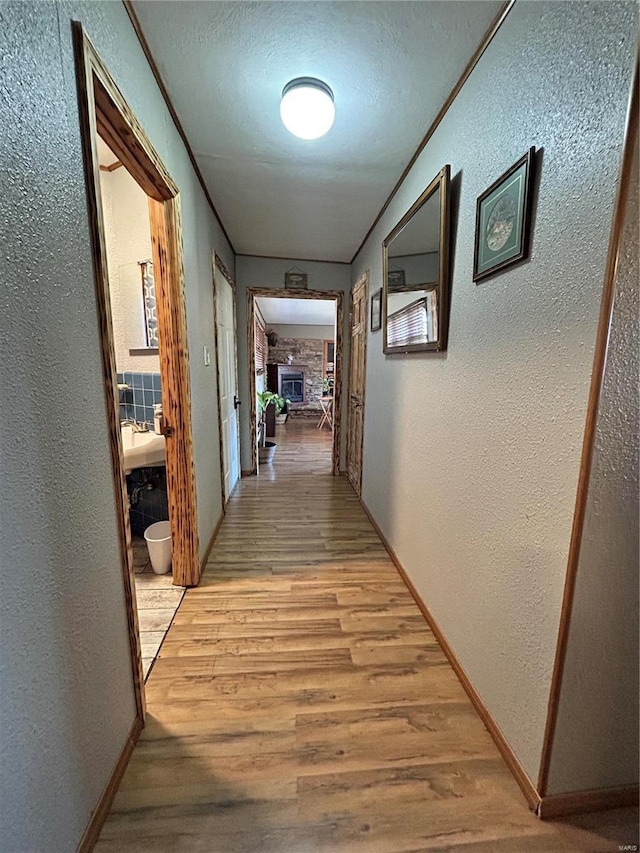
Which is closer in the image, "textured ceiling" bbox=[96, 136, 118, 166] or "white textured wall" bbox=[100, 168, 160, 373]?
"textured ceiling" bbox=[96, 136, 118, 166]

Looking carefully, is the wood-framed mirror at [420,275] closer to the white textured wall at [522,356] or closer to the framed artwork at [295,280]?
the white textured wall at [522,356]

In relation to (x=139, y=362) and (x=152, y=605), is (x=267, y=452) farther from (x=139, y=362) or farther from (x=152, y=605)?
(x=152, y=605)

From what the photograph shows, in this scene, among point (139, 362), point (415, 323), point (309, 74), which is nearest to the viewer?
point (309, 74)

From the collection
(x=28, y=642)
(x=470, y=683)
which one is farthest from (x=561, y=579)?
(x=28, y=642)

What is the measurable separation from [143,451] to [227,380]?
4.84 feet

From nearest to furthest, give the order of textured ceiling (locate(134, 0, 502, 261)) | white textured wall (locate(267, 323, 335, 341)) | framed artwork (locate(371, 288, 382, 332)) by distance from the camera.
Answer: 1. textured ceiling (locate(134, 0, 502, 261))
2. framed artwork (locate(371, 288, 382, 332))
3. white textured wall (locate(267, 323, 335, 341))

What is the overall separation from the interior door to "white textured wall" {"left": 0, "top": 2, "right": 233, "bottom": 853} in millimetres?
1814

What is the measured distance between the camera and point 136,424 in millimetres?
2246

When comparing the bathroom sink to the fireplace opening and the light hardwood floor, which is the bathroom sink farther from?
the fireplace opening

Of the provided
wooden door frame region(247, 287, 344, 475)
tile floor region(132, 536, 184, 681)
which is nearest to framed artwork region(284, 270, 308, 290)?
wooden door frame region(247, 287, 344, 475)

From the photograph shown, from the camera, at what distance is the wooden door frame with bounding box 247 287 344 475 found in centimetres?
363

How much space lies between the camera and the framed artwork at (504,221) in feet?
3.20

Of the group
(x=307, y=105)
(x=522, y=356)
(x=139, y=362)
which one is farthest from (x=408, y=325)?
(x=139, y=362)

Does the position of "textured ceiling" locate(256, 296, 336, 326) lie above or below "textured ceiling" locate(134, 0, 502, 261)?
above
